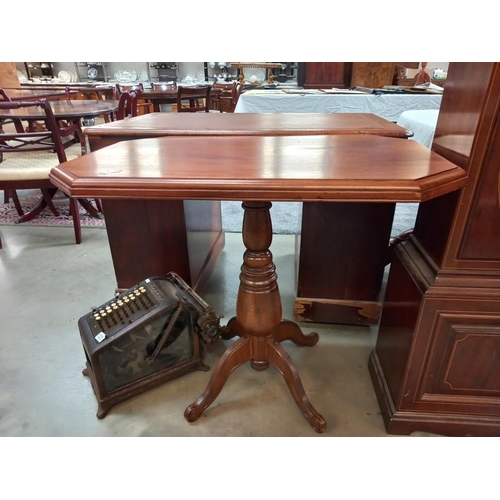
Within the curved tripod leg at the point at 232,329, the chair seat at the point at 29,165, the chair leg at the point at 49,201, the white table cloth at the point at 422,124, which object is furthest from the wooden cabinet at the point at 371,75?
the curved tripod leg at the point at 232,329

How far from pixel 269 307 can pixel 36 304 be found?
4.43 ft

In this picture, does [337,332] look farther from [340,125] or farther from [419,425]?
[340,125]

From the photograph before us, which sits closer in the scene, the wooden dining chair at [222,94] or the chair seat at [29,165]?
the chair seat at [29,165]

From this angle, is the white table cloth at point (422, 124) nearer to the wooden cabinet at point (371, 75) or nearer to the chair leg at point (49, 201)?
the wooden cabinet at point (371, 75)

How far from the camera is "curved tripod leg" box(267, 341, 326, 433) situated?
3.87 ft

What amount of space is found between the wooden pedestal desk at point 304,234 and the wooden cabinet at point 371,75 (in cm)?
324

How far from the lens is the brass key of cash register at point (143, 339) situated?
122cm

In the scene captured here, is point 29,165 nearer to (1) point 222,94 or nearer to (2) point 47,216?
(2) point 47,216

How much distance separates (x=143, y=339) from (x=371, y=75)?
4.53 meters

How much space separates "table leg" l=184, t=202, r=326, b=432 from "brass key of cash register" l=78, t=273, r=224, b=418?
17cm

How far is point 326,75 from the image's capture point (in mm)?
4680

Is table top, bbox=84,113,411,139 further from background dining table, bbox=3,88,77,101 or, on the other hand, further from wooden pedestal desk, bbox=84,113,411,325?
background dining table, bbox=3,88,77,101

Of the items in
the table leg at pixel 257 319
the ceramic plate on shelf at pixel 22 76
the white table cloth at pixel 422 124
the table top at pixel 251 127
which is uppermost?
the ceramic plate on shelf at pixel 22 76

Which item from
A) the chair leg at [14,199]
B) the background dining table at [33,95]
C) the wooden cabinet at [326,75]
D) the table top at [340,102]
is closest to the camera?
the chair leg at [14,199]
